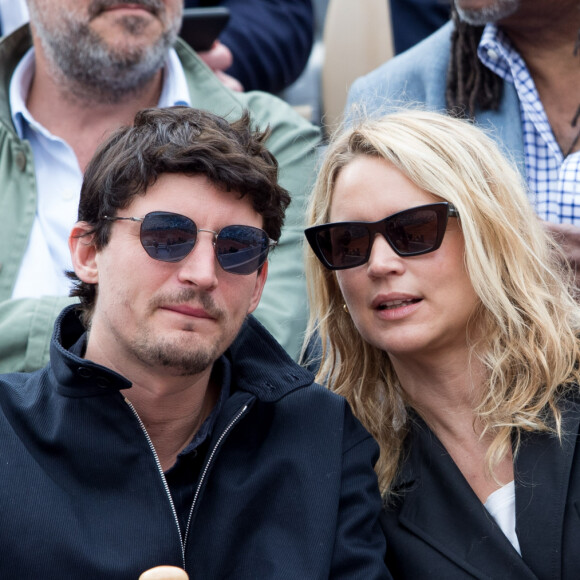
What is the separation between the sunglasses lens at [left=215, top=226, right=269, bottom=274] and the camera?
2.38 m

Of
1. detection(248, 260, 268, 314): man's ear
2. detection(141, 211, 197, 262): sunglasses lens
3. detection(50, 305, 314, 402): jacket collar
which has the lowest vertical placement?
detection(50, 305, 314, 402): jacket collar

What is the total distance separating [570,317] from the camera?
2.72 meters

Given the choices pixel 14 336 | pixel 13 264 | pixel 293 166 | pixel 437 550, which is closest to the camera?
pixel 437 550

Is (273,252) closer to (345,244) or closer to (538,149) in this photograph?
(345,244)

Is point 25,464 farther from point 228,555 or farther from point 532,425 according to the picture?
point 532,425

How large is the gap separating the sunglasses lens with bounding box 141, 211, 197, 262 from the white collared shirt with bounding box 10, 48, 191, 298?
3.12 ft

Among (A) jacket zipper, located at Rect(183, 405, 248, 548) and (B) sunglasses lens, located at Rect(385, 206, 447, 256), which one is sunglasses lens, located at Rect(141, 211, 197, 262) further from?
(B) sunglasses lens, located at Rect(385, 206, 447, 256)

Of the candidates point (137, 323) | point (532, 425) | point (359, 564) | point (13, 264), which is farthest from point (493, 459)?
point (13, 264)

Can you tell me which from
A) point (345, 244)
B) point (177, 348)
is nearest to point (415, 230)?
point (345, 244)

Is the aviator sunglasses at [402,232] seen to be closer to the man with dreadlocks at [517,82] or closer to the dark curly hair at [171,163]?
the dark curly hair at [171,163]

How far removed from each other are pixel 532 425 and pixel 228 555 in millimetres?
826

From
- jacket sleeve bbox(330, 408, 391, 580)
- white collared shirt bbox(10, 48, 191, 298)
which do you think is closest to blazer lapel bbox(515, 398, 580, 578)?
jacket sleeve bbox(330, 408, 391, 580)

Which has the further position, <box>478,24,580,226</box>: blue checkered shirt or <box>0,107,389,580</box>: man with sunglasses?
<box>478,24,580,226</box>: blue checkered shirt

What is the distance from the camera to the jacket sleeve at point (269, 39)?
4168mm
